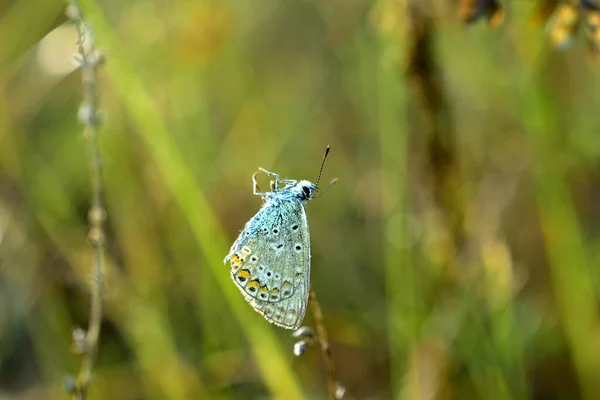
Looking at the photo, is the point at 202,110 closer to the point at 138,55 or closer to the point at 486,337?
the point at 138,55

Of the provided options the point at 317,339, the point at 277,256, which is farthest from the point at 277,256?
the point at 317,339

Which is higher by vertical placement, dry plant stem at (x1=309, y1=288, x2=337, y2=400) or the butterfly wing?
the butterfly wing

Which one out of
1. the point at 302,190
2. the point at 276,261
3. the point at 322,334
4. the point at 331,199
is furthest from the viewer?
the point at 331,199

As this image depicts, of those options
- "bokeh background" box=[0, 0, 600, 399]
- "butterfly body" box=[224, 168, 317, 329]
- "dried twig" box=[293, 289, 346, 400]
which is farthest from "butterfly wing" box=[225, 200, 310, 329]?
"bokeh background" box=[0, 0, 600, 399]

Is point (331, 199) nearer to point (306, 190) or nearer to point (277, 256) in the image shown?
point (306, 190)

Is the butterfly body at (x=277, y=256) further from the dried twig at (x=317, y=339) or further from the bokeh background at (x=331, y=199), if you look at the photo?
the bokeh background at (x=331, y=199)

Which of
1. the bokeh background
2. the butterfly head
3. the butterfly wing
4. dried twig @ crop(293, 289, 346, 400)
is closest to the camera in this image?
dried twig @ crop(293, 289, 346, 400)

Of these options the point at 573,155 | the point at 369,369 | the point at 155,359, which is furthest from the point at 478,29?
the point at 155,359

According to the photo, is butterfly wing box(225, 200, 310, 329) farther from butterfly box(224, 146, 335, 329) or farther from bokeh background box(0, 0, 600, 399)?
bokeh background box(0, 0, 600, 399)
